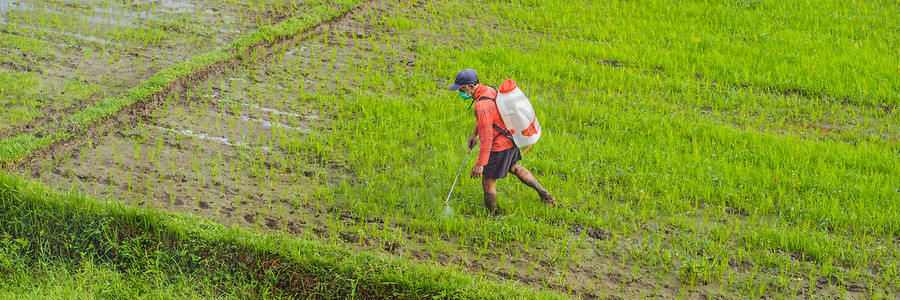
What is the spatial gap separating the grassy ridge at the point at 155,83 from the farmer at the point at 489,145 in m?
3.80

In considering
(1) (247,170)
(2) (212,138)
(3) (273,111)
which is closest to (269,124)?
(3) (273,111)

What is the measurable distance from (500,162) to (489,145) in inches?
10.4

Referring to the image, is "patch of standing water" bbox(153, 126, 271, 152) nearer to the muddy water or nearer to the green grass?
the muddy water

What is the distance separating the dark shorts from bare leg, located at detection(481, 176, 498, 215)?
11cm

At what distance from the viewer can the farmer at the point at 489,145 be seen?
547 centimetres

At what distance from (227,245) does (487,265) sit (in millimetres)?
1908

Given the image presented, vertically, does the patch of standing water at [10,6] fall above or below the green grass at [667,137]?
above

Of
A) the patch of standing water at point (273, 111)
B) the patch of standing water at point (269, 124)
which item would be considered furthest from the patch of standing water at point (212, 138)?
the patch of standing water at point (273, 111)

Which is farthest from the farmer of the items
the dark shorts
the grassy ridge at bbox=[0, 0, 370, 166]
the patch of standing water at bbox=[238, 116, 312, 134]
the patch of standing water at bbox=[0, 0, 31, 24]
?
the patch of standing water at bbox=[0, 0, 31, 24]

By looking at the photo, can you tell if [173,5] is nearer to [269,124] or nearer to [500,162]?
[269,124]

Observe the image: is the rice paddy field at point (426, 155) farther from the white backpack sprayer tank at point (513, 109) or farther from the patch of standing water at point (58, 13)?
the white backpack sprayer tank at point (513, 109)

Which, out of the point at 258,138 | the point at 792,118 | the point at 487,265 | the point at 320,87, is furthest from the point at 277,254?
the point at 792,118

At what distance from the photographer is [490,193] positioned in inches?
Result: 233

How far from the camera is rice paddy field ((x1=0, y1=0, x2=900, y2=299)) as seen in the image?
5.26m
